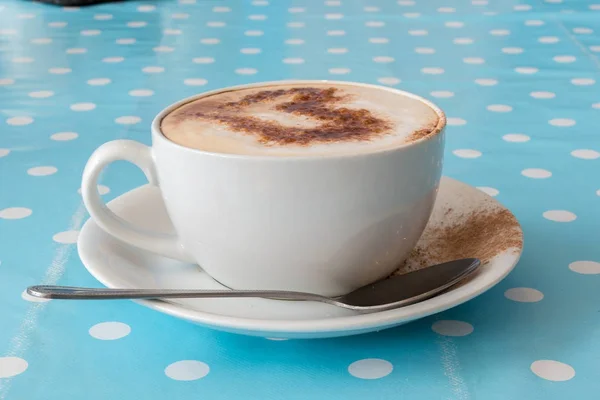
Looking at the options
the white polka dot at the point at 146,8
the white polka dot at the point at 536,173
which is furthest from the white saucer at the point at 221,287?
the white polka dot at the point at 146,8

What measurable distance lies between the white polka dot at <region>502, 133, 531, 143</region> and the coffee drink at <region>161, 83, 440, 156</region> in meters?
0.31

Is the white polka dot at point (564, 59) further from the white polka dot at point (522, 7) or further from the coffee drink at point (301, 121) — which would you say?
the coffee drink at point (301, 121)

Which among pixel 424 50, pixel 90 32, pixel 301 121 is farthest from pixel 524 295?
pixel 90 32

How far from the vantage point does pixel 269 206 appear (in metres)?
0.44

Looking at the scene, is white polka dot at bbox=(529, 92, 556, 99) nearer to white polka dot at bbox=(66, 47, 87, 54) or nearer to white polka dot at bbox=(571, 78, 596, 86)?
white polka dot at bbox=(571, 78, 596, 86)

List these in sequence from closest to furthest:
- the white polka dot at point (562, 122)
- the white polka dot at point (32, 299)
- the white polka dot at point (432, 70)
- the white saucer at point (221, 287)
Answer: the white saucer at point (221, 287) → the white polka dot at point (32, 299) → the white polka dot at point (562, 122) → the white polka dot at point (432, 70)

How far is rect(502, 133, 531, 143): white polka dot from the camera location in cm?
82

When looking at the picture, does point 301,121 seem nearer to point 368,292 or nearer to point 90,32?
point 368,292

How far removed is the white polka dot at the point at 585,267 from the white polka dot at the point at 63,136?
20.7 inches

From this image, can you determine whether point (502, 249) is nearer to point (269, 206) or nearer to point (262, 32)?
point (269, 206)

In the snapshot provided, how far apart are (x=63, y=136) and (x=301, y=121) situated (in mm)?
431

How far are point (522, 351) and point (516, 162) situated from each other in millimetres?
345

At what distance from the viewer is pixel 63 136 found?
2.78 feet

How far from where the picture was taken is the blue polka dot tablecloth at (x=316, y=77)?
425 mm
